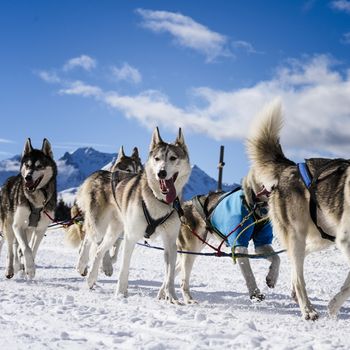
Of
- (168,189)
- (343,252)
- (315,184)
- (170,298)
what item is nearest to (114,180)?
(168,189)

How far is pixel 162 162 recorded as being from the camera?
5035mm

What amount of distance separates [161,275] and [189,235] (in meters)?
2.37

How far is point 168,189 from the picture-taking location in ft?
16.5

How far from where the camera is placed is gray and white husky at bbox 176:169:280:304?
17.0ft

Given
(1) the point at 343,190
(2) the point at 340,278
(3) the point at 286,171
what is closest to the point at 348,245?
(1) the point at 343,190

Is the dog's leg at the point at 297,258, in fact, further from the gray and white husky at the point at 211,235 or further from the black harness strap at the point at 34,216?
the black harness strap at the point at 34,216

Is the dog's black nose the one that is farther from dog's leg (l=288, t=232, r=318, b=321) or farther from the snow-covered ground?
dog's leg (l=288, t=232, r=318, b=321)

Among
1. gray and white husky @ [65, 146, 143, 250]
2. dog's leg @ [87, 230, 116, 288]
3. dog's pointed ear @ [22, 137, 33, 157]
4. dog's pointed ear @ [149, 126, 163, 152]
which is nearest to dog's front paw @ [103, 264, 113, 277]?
gray and white husky @ [65, 146, 143, 250]

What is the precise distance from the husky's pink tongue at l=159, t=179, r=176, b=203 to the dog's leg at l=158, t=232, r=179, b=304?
35 cm

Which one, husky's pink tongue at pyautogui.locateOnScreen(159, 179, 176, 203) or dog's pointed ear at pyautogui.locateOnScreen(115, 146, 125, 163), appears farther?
dog's pointed ear at pyautogui.locateOnScreen(115, 146, 125, 163)

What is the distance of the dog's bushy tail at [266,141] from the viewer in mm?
4570

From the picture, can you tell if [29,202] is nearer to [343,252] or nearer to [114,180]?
[114,180]

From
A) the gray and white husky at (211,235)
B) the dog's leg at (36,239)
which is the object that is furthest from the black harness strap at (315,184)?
the dog's leg at (36,239)

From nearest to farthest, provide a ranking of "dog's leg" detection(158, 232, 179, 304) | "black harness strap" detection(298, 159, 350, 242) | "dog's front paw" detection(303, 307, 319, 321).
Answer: "dog's front paw" detection(303, 307, 319, 321) < "black harness strap" detection(298, 159, 350, 242) < "dog's leg" detection(158, 232, 179, 304)
